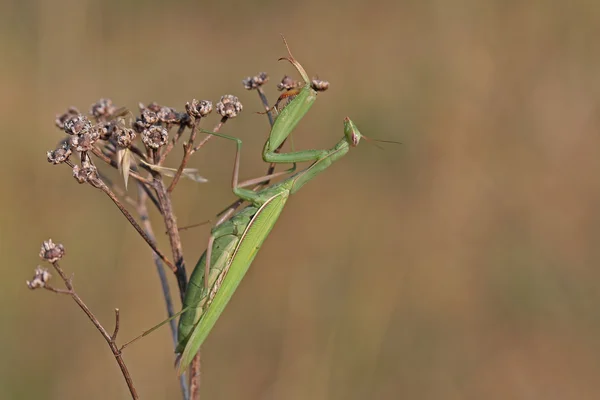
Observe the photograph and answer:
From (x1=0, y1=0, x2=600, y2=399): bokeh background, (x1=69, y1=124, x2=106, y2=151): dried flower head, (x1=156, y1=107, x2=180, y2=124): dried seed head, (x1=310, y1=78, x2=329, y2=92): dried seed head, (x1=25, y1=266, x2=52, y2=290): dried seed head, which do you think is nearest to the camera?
(x1=25, y1=266, x2=52, y2=290): dried seed head

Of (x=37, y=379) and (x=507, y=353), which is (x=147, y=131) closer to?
(x=37, y=379)

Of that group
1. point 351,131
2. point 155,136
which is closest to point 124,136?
point 155,136

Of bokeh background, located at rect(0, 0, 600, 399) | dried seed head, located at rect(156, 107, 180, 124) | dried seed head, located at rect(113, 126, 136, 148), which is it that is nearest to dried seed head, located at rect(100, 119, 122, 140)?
dried seed head, located at rect(113, 126, 136, 148)

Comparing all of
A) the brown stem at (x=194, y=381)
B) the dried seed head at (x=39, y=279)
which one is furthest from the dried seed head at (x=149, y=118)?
the brown stem at (x=194, y=381)

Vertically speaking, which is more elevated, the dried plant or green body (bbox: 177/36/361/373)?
Answer: the dried plant

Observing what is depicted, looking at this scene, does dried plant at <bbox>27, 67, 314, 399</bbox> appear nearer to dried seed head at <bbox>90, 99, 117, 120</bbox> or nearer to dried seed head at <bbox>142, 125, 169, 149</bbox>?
dried seed head at <bbox>142, 125, 169, 149</bbox>

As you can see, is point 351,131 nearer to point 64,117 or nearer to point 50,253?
point 64,117
